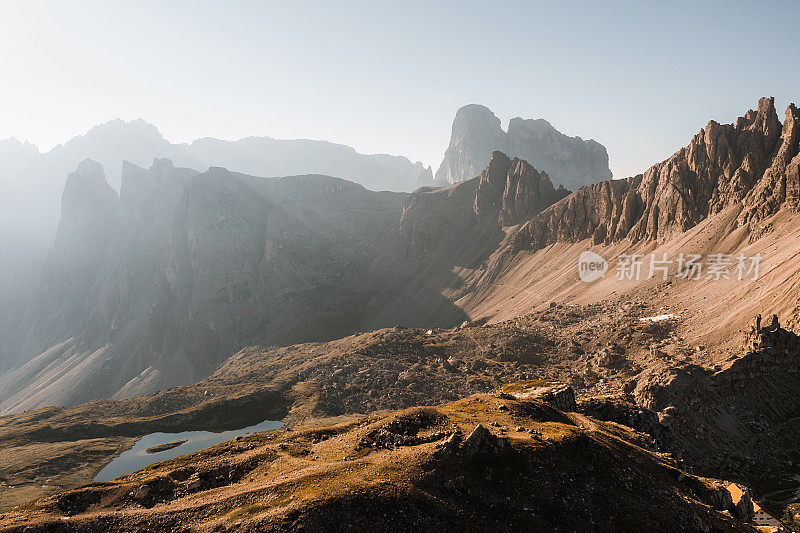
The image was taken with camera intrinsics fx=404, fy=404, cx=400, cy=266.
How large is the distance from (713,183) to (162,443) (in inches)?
7678

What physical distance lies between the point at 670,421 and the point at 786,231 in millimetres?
72613

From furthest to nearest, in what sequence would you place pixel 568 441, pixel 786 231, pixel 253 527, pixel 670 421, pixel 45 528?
1. pixel 786 231
2. pixel 670 421
3. pixel 568 441
4. pixel 45 528
5. pixel 253 527

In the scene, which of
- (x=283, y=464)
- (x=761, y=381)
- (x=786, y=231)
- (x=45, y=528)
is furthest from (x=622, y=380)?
(x=45, y=528)

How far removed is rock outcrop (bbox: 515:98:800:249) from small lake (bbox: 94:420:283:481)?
14847 cm

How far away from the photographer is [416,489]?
3178 cm

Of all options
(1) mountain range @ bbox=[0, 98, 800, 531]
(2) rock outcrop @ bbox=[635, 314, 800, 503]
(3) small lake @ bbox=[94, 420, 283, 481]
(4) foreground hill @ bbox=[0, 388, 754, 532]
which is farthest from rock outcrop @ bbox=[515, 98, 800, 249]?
(3) small lake @ bbox=[94, 420, 283, 481]

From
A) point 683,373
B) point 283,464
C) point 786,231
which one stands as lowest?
point 683,373

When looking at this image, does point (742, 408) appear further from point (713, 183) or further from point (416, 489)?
point (713, 183)

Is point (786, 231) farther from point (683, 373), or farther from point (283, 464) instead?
point (283, 464)

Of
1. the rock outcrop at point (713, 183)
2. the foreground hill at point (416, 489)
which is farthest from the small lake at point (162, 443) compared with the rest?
the rock outcrop at point (713, 183)

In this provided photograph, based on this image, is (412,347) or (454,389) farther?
(412,347)

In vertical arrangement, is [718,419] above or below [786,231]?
below

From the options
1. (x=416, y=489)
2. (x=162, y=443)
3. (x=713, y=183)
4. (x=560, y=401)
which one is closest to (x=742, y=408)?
(x=560, y=401)

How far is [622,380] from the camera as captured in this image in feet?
302
